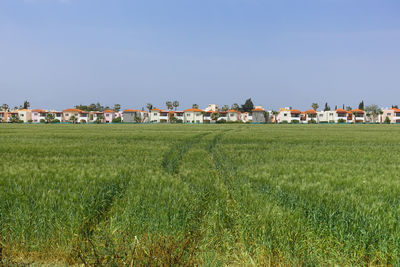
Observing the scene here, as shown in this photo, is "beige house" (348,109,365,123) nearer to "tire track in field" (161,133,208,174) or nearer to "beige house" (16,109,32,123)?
"tire track in field" (161,133,208,174)

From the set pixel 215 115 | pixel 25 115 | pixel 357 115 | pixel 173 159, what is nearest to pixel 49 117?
pixel 25 115

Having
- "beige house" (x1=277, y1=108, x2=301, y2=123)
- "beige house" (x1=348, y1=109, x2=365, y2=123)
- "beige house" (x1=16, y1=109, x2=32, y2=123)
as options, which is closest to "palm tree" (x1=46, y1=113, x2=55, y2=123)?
"beige house" (x1=16, y1=109, x2=32, y2=123)

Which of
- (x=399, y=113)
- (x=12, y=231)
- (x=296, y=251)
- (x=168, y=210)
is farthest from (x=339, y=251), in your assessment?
(x=399, y=113)

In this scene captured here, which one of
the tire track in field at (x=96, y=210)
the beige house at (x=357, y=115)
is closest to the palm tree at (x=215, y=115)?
the beige house at (x=357, y=115)

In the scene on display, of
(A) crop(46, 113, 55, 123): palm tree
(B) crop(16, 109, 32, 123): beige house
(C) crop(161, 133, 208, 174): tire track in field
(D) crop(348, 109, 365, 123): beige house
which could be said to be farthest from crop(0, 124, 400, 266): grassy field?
(B) crop(16, 109, 32, 123): beige house

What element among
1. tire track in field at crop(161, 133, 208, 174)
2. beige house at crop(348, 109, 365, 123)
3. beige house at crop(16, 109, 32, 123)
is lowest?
tire track in field at crop(161, 133, 208, 174)

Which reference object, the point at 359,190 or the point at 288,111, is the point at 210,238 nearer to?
the point at 359,190

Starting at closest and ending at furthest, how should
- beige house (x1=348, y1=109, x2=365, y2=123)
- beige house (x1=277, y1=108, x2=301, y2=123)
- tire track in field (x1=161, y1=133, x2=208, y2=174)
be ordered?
tire track in field (x1=161, y1=133, x2=208, y2=174) → beige house (x1=277, y1=108, x2=301, y2=123) → beige house (x1=348, y1=109, x2=365, y2=123)

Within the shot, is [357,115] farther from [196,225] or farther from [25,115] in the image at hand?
[25,115]

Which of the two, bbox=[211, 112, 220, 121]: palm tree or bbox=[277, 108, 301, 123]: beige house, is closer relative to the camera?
bbox=[277, 108, 301, 123]: beige house

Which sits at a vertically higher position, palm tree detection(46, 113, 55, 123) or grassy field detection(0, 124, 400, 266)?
palm tree detection(46, 113, 55, 123)

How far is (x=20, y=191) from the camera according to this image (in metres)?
8.16

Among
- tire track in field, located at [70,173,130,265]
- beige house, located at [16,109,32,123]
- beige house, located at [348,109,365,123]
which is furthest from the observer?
beige house, located at [348,109,365,123]

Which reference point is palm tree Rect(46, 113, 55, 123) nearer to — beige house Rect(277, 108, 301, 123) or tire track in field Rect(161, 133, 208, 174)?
beige house Rect(277, 108, 301, 123)
